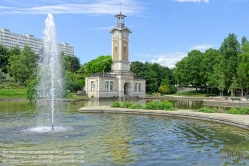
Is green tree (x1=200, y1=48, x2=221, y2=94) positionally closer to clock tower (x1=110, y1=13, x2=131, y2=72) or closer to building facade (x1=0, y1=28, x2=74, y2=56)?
clock tower (x1=110, y1=13, x2=131, y2=72)

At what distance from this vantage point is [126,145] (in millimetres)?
10758

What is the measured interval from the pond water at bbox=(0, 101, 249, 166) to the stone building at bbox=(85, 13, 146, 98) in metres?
44.8

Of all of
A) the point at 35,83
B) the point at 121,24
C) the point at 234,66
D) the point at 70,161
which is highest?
the point at 121,24

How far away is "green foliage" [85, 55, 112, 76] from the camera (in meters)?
74.4

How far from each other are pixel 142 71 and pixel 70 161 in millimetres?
67742

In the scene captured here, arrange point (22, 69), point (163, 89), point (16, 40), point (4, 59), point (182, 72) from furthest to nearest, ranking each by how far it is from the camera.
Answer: point (16, 40), point (163, 89), point (4, 59), point (182, 72), point (22, 69)

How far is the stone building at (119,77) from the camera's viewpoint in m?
60.1

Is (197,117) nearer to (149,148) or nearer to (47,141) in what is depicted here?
(149,148)

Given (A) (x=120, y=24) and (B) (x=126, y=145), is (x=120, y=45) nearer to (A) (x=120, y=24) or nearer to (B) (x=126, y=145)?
(A) (x=120, y=24)

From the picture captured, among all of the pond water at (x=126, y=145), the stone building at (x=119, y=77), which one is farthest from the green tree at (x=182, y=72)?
the pond water at (x=126, y=145)

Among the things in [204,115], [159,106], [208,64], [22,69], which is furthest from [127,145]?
[208,64]

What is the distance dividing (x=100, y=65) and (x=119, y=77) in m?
13.1

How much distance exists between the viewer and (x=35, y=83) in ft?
137

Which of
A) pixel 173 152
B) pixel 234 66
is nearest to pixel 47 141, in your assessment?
pixel 173 152
